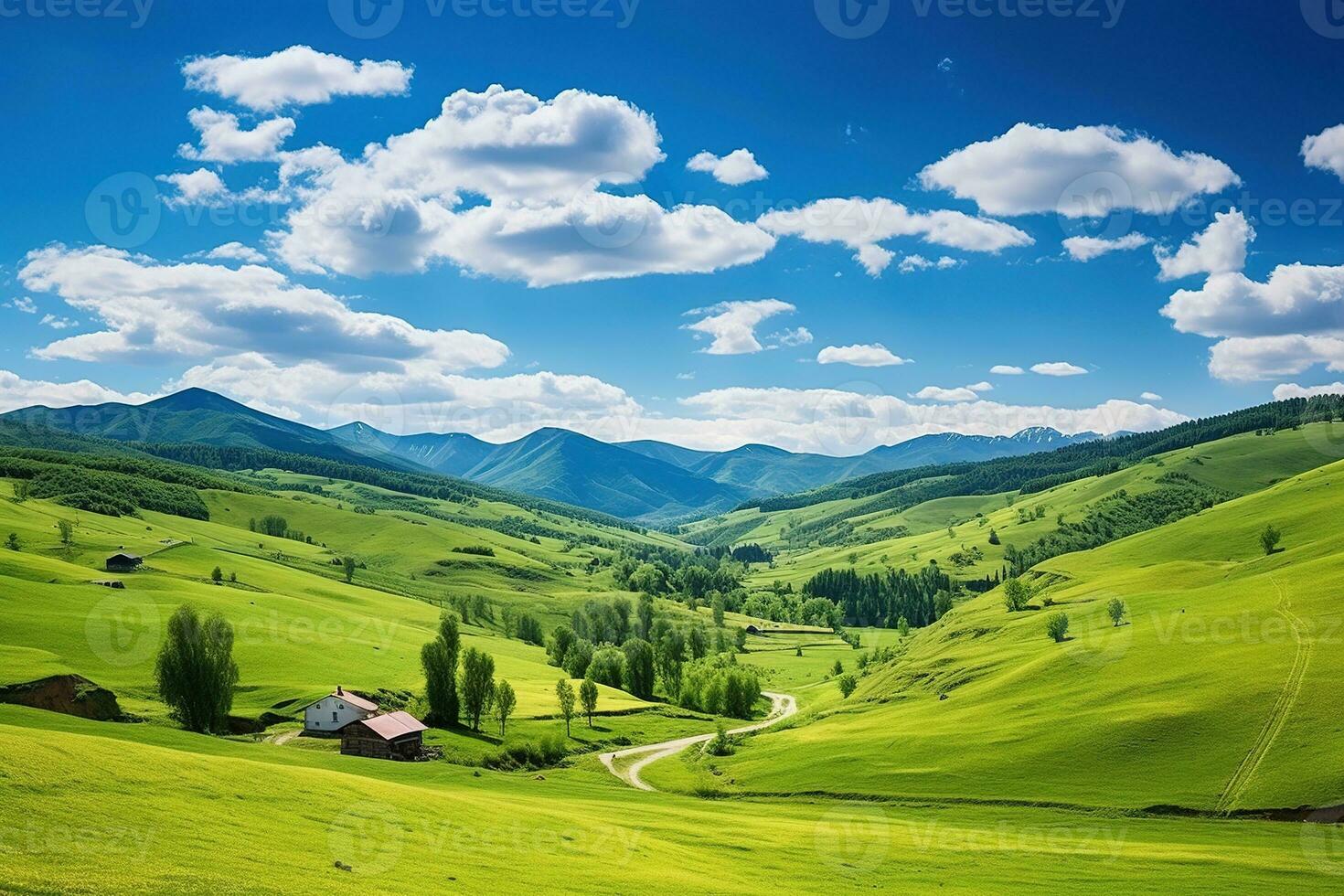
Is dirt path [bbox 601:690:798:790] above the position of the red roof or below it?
below

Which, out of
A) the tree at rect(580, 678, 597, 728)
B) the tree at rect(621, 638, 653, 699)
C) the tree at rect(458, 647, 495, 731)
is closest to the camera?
the tree at rect(458, 647, 495, 731)

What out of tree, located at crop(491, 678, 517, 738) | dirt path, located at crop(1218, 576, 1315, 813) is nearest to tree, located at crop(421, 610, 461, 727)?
tree, located at crop(491, 678, 517, 738)

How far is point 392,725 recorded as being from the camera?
90.1 m

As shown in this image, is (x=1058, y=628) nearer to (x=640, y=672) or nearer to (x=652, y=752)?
(x=652, y=752)

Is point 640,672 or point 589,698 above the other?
point 589,698

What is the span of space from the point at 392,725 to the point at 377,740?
349 centimetres

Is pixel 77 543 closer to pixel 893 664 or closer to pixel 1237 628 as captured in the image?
pixel 893 664

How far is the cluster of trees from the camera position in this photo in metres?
110

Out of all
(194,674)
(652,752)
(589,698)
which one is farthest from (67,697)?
(589,698)

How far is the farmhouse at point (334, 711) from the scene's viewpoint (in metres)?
93.3

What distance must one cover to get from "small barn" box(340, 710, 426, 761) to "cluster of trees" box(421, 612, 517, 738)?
764 inches

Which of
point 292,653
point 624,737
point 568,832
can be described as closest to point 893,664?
point 624,737

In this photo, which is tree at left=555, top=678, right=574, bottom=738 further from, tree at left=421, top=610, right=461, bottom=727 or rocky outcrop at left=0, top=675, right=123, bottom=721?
rocky outcrop at left=0, top=675, right=123, bottom=721

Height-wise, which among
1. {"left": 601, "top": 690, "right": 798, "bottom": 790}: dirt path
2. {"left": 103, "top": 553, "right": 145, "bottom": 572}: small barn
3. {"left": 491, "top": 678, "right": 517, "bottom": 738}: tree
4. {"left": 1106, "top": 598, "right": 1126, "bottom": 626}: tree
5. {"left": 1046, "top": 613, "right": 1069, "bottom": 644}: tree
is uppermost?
{"left": 103, "top": 553, "right": 145, "bottom": 572}: small barn
